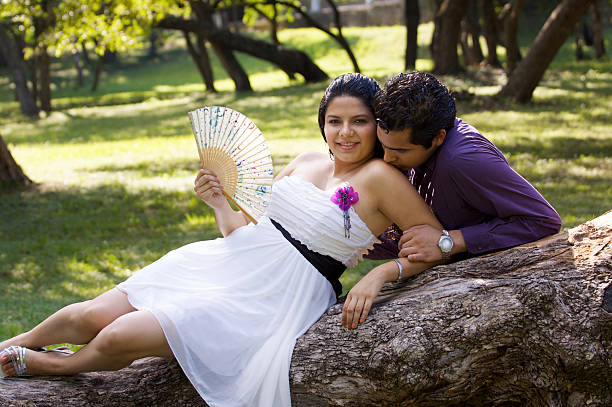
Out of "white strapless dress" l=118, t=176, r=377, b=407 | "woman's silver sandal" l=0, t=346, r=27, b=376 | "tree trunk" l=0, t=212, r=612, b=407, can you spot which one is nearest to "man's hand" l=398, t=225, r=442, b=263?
"tree trunk" l=0, t=212, r=612, b=407

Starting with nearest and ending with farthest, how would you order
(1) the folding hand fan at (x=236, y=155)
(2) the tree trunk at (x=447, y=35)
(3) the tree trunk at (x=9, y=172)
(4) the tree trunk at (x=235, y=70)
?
(1) the folding hand fan at (x=236, y=155)
(3) the tree trunk at (x=9, y=172)
(2) the tree trunk at (x=447, y=35)
(4) the tree trunk at (x=235, y=70)

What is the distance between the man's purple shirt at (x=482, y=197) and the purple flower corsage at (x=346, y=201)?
1.20ft

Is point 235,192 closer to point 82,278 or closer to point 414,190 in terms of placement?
point 414,190

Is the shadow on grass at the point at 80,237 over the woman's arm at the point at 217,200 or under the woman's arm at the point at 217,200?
under

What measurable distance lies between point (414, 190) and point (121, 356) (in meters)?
1.47

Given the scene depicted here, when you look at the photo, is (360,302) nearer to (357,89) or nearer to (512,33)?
(357,89)

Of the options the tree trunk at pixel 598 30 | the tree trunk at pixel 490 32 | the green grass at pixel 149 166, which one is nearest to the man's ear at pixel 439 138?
the green grass at pixel 149 166

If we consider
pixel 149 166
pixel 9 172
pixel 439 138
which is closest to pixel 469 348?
pixel 439 138

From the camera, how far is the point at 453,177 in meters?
2.88

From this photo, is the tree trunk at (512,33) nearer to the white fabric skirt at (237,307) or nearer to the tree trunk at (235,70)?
the tree trunk at (235,70)

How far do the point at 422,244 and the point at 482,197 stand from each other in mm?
333

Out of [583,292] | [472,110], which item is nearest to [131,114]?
[472,110]

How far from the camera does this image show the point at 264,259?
3.08 metres

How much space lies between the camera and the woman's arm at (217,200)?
10.8 ft
